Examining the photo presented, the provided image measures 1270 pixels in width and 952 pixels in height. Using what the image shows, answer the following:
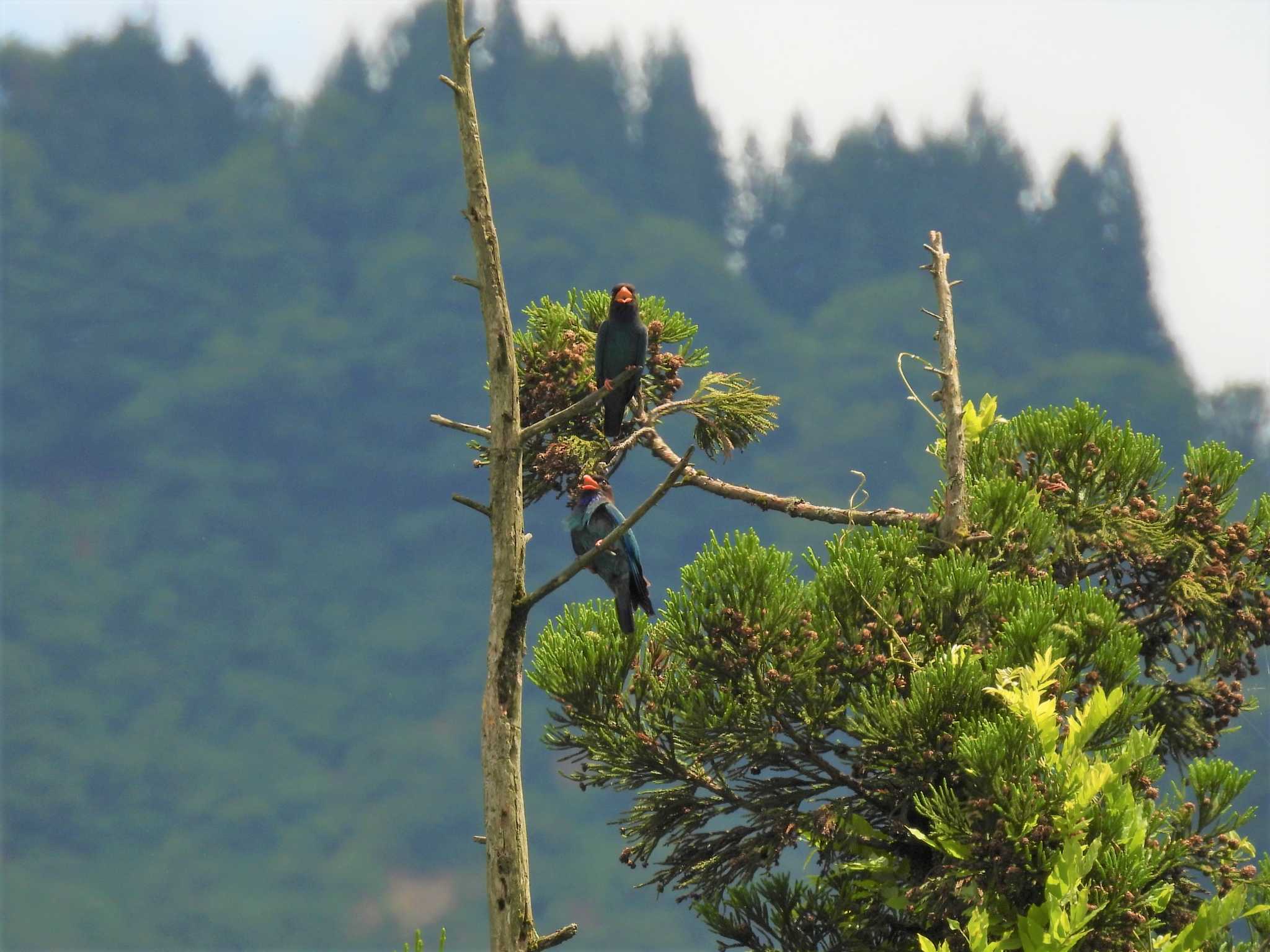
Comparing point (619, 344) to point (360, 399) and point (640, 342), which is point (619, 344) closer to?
point (640, 342)

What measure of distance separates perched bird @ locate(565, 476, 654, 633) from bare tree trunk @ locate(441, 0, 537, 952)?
165 cm

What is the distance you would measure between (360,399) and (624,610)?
258 ft

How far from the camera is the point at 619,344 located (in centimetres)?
881

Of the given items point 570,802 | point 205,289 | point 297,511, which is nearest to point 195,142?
point 205,289

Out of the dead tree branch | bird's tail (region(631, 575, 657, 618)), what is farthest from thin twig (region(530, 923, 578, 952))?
bird's tail (region(631, 575, 657, 618))

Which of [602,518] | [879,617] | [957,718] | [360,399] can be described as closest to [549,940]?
[957,718]

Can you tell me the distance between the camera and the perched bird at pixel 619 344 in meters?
8.72

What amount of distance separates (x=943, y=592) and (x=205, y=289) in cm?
8758

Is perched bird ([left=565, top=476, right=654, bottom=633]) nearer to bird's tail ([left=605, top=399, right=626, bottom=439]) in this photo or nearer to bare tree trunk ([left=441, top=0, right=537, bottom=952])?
bird's tail ([left=605, top=399, right=626, bottom=439])

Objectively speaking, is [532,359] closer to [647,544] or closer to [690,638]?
[690,638]

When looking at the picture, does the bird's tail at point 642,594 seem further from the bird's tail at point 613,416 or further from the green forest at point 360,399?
the green forest at point 360,399

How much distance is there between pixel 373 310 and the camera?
8638 centimetres

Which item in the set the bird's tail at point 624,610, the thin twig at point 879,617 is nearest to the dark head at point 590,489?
the bird's tail at point 624,610

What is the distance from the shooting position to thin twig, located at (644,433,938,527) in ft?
26.4
